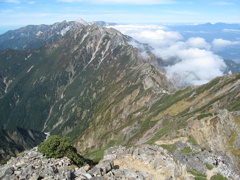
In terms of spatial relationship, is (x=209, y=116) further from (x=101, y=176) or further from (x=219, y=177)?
(x=101, y=176)

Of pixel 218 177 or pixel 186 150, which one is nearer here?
pixel 218 177

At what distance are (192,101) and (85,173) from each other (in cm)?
13620

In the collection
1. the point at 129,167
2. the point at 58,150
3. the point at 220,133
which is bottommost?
the point at 220,133

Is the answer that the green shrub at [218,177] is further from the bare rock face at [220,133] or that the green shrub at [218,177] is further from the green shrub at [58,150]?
the green shrub at [58,150]

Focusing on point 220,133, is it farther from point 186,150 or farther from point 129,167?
point 129,167

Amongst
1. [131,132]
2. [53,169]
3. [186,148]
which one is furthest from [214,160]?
[131,132]

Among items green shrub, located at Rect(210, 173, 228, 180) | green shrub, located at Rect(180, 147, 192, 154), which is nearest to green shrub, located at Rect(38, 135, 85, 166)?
green shrub, located at Rect(210, 173, 228, 180)

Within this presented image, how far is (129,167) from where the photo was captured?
43.0 meters

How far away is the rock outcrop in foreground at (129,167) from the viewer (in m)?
32.9

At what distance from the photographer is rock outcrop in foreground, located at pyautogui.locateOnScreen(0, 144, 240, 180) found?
1297 inches

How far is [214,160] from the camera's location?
171ft

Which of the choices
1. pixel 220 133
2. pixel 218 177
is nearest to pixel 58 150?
pixel 218 177

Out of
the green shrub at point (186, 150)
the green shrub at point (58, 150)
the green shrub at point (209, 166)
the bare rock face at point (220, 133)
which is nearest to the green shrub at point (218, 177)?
the green shrub at point (209, 166)

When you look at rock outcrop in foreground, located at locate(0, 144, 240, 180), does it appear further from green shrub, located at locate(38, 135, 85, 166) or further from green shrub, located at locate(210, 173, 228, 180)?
green shrub, located at locate(38, 135, 85, 166)
